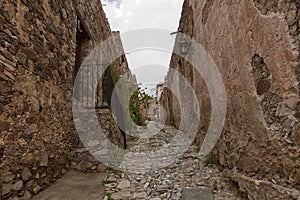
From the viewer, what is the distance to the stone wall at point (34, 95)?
4.93 feet

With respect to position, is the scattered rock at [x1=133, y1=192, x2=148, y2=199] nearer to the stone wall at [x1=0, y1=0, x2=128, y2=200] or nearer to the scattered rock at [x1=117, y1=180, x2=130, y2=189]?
the scattered rock at [x1=117, y1=180, x2=130, y2=189]

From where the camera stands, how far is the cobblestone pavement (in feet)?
6.07

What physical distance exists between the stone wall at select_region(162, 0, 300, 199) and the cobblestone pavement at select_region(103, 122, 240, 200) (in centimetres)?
19

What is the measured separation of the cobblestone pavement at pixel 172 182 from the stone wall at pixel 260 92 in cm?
19

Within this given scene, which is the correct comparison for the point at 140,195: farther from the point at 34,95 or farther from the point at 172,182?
the point at 34,95

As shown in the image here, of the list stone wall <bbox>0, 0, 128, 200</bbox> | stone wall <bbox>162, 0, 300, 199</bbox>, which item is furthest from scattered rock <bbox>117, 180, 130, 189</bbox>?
stone wall <bbox>162, 0, 300, 199</bbox>

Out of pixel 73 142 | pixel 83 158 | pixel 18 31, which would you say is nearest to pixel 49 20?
pixel 18 31

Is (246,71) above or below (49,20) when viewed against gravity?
below

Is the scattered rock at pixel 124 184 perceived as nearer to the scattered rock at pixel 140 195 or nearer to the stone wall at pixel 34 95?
the scattered rock at pixel 140 195

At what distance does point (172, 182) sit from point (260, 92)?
4.44 feet

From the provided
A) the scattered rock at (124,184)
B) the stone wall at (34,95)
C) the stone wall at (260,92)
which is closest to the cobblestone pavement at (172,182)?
the scattered rock at (124,184)

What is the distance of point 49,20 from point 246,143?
2.61m

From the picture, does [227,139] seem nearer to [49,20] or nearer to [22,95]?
[22,95]

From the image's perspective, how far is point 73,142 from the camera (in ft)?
8.64
